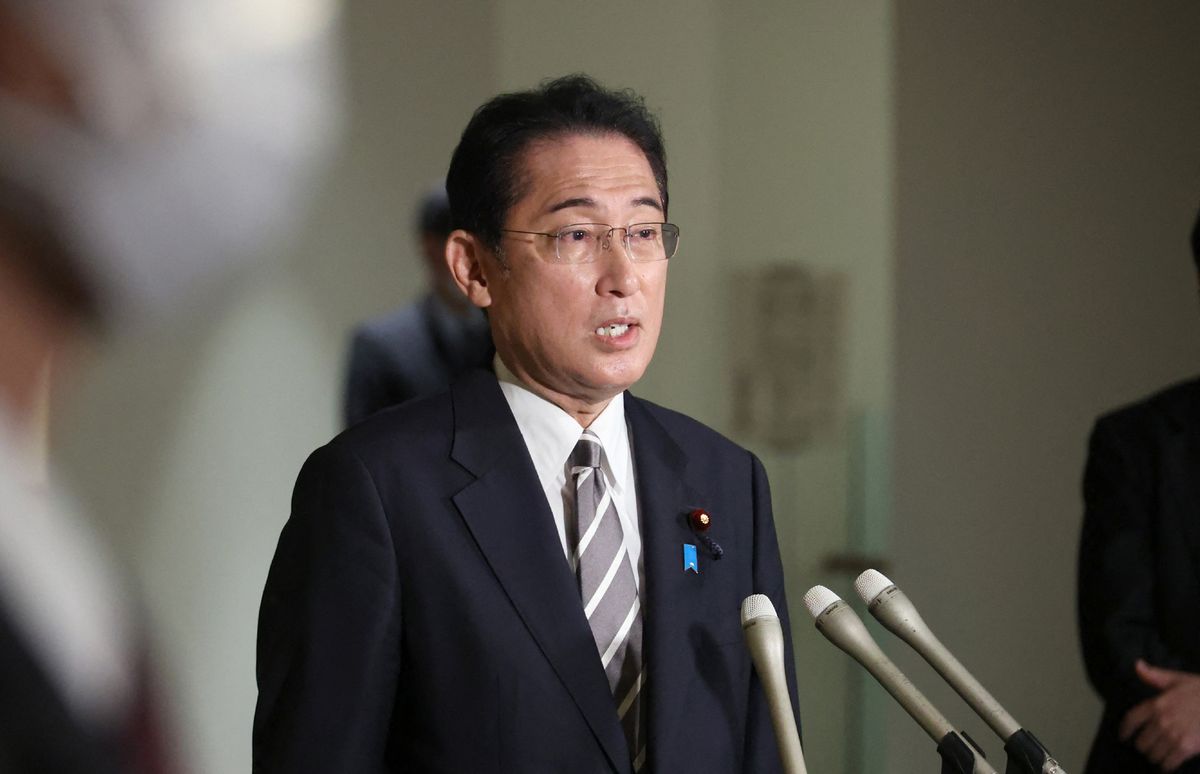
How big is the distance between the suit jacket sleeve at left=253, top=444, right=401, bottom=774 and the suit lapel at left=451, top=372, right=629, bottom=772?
0.35 feet

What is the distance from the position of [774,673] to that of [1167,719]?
132 cm

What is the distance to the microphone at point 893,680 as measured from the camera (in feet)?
3.48

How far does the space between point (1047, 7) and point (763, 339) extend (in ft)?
2.99

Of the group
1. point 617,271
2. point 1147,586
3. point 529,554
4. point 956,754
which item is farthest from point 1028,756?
point 1147,586

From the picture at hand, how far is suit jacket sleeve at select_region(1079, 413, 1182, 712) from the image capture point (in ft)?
7.20

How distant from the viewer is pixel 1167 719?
2.16m

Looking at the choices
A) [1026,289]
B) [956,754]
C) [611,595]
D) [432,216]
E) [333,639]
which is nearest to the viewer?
[956,754]

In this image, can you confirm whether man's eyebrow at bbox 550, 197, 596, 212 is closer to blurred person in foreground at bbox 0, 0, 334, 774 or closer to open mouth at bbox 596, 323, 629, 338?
open mouth at bbox 596, 323, 629, 338

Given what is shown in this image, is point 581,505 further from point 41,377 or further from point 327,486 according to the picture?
point 41,377

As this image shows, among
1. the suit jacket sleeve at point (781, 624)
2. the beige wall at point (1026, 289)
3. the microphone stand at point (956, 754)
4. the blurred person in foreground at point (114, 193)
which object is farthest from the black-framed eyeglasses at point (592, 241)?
the beige wall at point (1026, 289)

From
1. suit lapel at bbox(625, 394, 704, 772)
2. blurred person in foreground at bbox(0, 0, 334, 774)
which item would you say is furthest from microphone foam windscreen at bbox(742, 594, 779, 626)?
blurred person in foreground at bbox(0, 0, 334, 774)

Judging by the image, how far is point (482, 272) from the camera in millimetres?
1492

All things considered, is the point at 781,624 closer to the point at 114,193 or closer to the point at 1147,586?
the point at 1147,586

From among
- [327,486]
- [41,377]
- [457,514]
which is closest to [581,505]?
[457,514]
